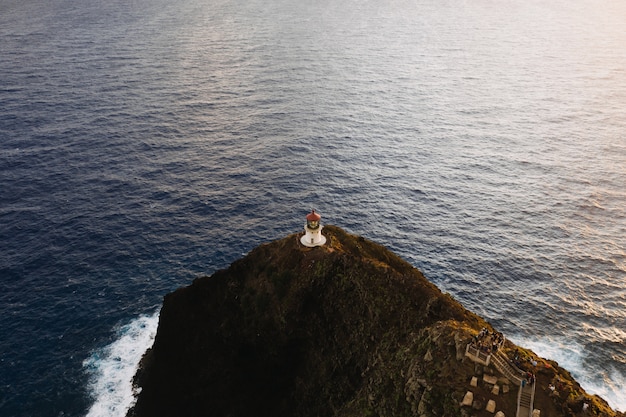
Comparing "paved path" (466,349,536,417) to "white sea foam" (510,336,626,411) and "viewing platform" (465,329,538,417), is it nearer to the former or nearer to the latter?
"viewing platform" (465,329,538,417)

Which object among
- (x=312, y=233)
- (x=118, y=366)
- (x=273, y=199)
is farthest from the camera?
(x=273, y=199)

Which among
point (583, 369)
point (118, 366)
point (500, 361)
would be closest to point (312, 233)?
point (500, 361)

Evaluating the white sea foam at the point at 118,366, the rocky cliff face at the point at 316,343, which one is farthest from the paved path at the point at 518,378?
the white sea foam at the point at 118,366

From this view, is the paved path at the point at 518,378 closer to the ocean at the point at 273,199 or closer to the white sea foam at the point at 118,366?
the ocean at the point at 273,199

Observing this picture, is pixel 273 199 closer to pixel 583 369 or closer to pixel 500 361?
pixel 583 369

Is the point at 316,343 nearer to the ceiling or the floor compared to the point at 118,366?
nearer to the ceiling

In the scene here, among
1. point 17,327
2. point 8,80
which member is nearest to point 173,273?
point 17,327
